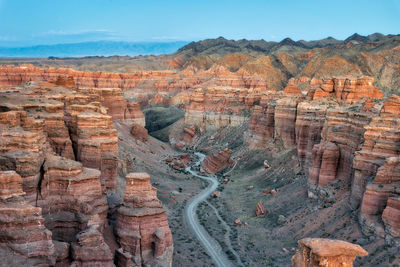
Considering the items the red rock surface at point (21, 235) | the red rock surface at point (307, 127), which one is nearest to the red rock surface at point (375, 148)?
the red rock surface at point (307, 127)

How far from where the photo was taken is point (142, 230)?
2355cm

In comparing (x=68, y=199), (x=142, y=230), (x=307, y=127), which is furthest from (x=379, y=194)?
(x=307, y=127)

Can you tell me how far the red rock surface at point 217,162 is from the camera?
6344cm

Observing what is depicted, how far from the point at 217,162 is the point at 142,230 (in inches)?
1623

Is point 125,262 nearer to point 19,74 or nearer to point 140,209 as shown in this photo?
point 140,209

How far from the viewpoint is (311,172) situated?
3781cm

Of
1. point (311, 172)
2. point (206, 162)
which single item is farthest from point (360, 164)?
point (206, 162)

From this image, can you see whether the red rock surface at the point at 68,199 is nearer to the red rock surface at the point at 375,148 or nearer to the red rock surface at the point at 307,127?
the red rock surface at the point at 375,148

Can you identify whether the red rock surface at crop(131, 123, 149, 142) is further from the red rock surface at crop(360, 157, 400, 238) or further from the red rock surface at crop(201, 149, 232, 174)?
the red rock surface at crop(360, 157, 400, 238)

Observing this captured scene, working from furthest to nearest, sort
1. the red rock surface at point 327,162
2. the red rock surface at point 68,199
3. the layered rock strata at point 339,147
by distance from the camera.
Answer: the red rock surface at point 327,162 < the layered rock strata at point 339,147 < the red rock surface at point 68,199

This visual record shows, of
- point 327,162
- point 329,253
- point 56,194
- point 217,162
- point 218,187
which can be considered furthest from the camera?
point 217,162

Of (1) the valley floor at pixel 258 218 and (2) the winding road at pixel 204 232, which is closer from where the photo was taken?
(1) the valley floor at pixel 258 218

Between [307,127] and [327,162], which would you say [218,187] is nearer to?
[307,127]

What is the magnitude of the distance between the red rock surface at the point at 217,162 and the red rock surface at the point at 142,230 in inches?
1523
